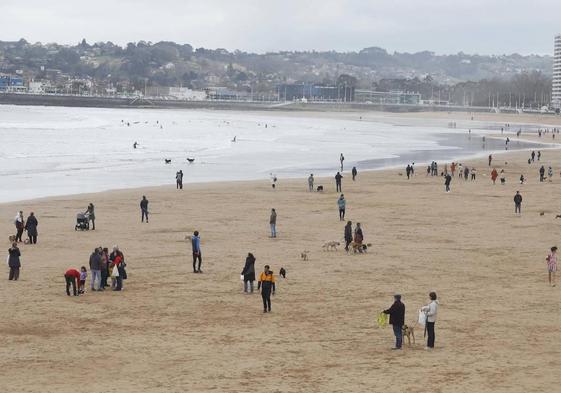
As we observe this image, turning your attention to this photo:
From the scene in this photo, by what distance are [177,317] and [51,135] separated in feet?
259

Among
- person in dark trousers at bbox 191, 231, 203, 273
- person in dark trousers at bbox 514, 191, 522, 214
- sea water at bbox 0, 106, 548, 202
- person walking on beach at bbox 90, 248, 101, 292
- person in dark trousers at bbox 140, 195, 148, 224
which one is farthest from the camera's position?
sea water at bbox 0, 106, 548, 202

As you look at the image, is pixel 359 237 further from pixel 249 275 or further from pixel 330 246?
pixel 249 275

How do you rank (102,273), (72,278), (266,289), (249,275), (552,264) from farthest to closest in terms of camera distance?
(552,264) < (102,273) < (249,275) < (72,278) < (266,289)

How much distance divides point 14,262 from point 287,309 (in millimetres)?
5632

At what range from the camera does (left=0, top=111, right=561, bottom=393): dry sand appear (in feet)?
40.7

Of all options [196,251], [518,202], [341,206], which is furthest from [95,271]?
[518,202]

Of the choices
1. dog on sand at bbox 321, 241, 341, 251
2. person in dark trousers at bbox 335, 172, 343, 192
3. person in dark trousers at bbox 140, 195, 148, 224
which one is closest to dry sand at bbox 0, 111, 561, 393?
dog on sand at bbox 321, 241, 341, 251

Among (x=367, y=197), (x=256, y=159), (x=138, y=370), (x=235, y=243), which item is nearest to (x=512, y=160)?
(x=256, y=159)

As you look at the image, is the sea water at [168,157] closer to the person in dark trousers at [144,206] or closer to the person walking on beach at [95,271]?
the person in dark trousers at [144,206]

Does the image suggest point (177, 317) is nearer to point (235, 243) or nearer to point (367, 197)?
point (235, 243)

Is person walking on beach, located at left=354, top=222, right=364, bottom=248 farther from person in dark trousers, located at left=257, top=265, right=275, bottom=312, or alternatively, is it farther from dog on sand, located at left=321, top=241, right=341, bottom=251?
person in dark trousers, located at left=257, top=265, right=275, bottom=312

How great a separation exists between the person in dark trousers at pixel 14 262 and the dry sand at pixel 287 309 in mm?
288

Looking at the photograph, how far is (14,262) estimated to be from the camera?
18.4 metres

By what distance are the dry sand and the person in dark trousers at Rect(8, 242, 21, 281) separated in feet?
0.95
